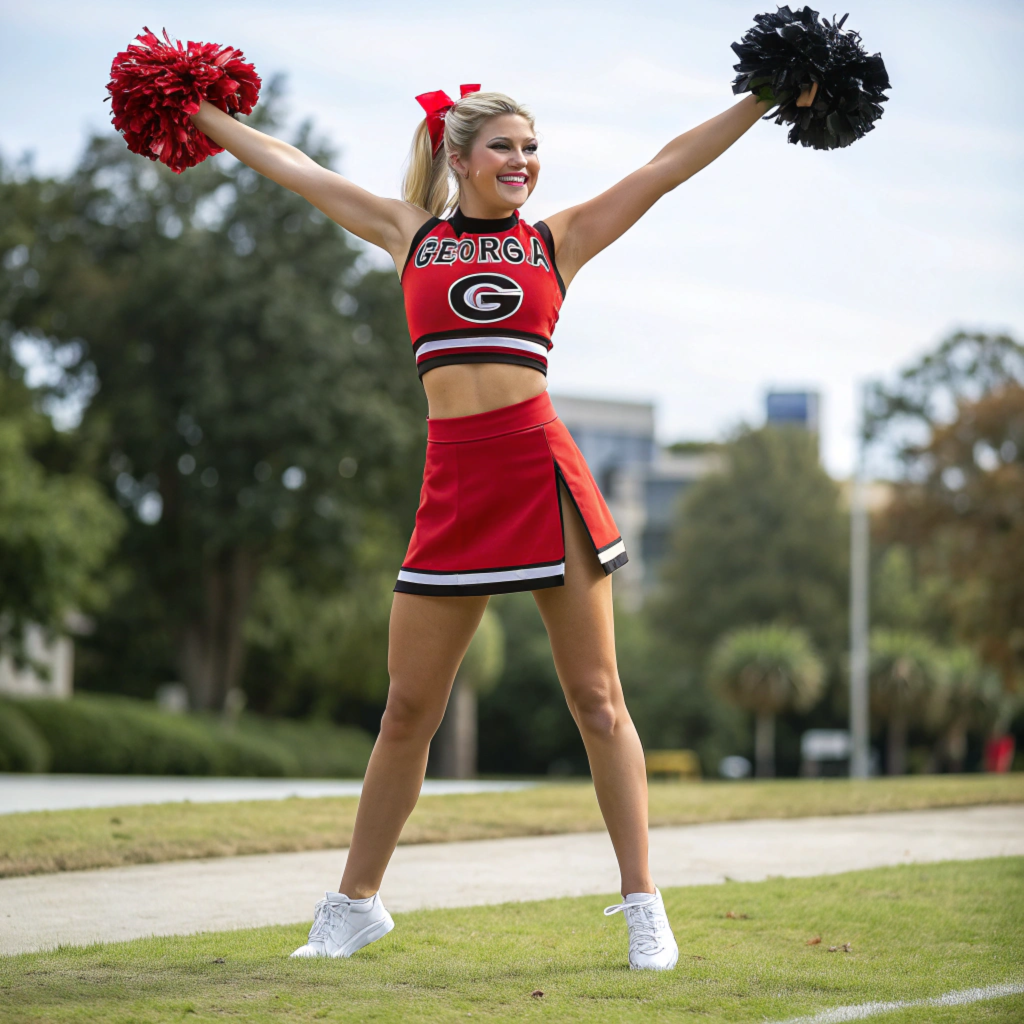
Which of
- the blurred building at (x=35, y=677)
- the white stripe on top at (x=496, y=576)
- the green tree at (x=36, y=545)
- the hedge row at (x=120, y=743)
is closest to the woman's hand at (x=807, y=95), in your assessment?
the white stripe on top at (x=496, y=576)

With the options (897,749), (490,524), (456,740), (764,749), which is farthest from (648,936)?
(897,749)

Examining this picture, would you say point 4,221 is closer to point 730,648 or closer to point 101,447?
point 101,447

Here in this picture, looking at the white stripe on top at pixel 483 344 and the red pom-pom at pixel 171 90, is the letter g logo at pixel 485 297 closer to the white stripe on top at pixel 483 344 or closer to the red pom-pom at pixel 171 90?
the white stripe on top at pixel 483 344

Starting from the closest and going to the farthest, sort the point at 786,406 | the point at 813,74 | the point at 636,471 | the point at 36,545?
the point at 813,74 → the point at 36,545 → the point at 786,406 → the point at 636,471

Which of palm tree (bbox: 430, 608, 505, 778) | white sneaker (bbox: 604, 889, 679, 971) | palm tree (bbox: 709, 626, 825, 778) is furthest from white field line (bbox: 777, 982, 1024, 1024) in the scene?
palm tree (bbox: 709, 626, 825, 778)

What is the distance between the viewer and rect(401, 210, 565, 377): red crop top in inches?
138

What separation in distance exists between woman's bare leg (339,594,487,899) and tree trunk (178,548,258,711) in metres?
22.1

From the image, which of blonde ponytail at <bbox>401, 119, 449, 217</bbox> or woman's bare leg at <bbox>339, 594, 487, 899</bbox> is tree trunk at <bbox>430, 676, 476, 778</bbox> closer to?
blonde ponytail at <bbox>401, 119, 449, 217</bbox>

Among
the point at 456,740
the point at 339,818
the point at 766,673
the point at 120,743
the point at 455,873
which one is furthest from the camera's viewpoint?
the point at 456,740

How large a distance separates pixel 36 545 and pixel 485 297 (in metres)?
15.8

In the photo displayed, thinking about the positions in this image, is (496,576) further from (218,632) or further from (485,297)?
(218,632)

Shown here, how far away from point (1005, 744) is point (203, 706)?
58.7 ft

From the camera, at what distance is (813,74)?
3.79m

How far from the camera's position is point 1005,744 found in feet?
102
